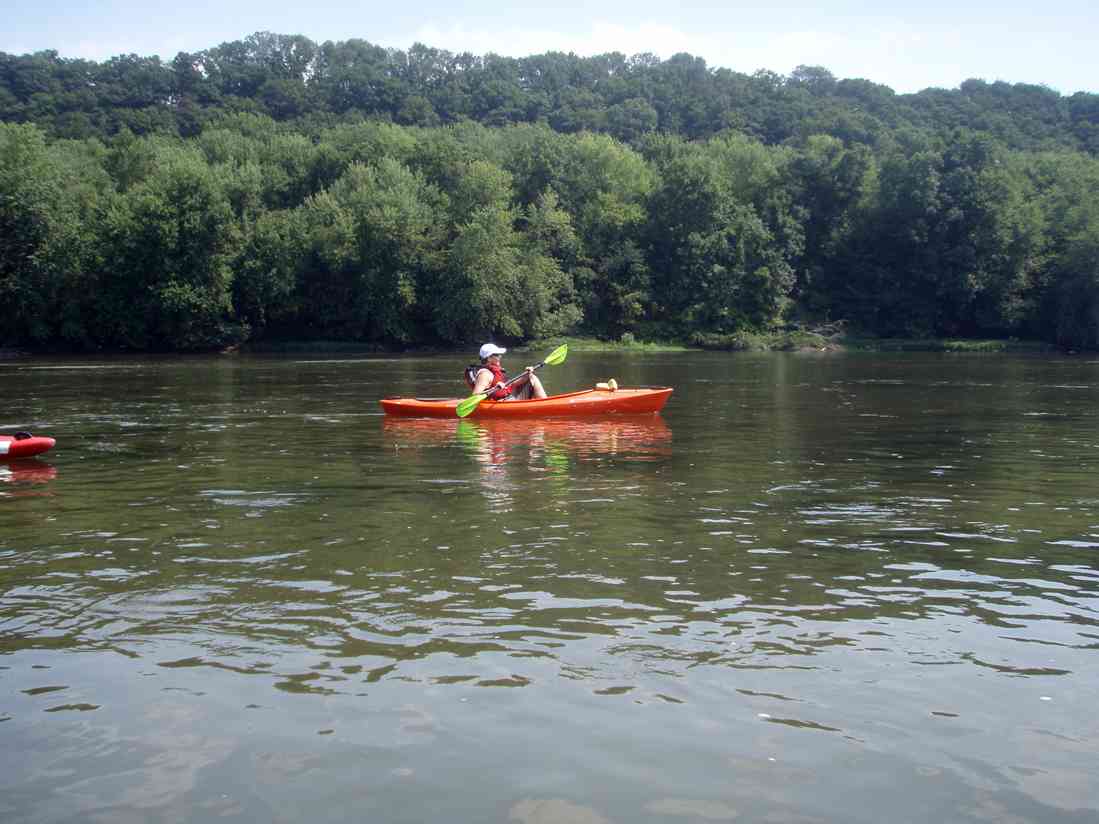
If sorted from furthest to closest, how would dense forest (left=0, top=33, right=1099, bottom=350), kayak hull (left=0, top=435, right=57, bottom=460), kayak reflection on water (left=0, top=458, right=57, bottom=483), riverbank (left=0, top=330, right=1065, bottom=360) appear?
riverbank (left=0, top=330, right=1065, bottom=360)
dense forest (left=0, top=33, right=1099, bottom=350)
kayak hull (left=0, top=435, right=57, bottom=460)
kayak reflection on water (left=0, top=458, right=57, bottom=483)

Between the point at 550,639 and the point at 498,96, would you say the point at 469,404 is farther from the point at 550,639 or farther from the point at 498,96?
the point at 498,96

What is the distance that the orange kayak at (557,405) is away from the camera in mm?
16406

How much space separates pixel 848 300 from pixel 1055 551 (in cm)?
5435

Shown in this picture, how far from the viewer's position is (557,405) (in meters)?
16.5

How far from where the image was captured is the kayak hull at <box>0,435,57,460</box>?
1188 centimetres

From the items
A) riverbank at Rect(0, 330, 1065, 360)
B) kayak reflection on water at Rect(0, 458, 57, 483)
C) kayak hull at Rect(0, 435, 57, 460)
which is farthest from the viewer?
riverbank at Rect(0, 330, 1065, 360)

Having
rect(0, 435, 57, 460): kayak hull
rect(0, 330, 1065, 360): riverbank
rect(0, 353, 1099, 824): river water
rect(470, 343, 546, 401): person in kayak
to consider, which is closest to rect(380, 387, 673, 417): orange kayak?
rect(470, 343, 546, 401): person in kayak

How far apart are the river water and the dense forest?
129ft

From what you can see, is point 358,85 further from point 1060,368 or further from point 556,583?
point 556,583

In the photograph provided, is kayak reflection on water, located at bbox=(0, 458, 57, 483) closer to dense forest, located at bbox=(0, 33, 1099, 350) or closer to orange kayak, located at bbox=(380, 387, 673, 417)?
orange kayak, located at bbox=(380, 387, 673, 417)

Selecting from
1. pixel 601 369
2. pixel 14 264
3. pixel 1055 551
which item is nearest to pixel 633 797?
pixel 1055 551

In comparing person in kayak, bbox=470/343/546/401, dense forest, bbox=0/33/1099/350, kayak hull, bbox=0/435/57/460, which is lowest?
kayak hull, bbox=0/435/57/460

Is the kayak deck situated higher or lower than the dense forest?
lower

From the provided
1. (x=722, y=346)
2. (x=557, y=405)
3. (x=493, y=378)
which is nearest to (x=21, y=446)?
(x=493, y=378)
